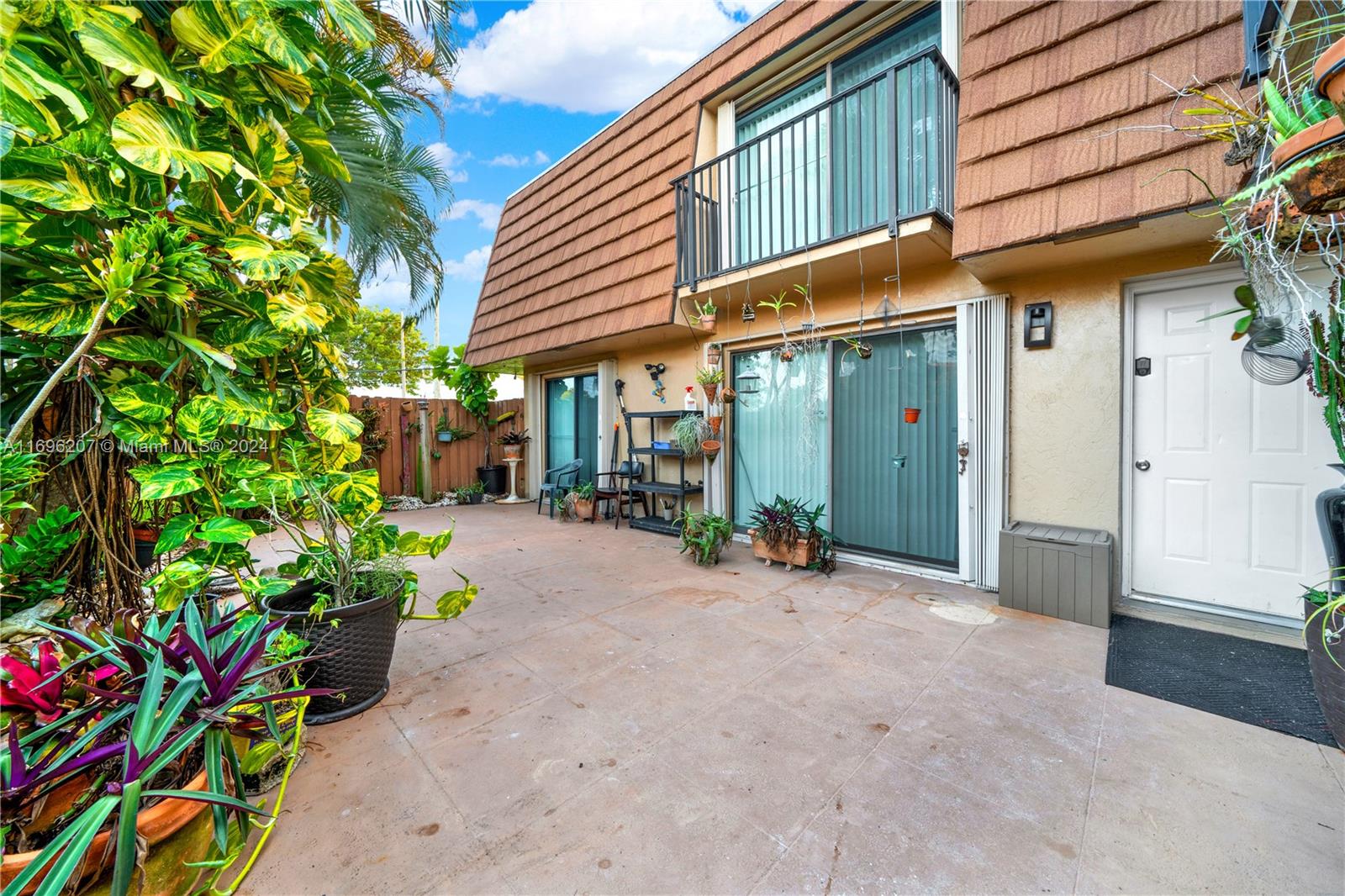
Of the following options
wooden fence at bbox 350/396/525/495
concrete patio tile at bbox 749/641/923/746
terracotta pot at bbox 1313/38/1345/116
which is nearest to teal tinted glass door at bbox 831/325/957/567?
concrete patio tile at bbox 749/641/923/746

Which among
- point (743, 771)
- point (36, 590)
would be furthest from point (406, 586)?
point (743, 771)

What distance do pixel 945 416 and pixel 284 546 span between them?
19.9ft

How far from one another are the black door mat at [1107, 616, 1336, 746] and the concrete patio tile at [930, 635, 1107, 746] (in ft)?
0.72

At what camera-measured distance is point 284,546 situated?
16.4ft

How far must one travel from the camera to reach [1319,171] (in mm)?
1135

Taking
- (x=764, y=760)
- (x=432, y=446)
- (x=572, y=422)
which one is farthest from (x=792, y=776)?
(x=432, y=446)

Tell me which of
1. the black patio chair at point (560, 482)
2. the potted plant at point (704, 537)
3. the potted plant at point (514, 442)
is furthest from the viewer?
the potted plant at point (514, 442)

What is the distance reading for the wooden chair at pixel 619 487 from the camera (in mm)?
5938

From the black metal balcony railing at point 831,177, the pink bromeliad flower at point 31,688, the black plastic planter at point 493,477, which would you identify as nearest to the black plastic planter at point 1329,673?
the black metal balcony railing at point 831,177

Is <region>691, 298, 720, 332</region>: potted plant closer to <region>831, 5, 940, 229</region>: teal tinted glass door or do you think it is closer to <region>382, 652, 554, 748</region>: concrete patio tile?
<region>831, 5, 940, 229</region>: teal tinted glass door

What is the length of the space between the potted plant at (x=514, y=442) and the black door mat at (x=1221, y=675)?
720 centimetres

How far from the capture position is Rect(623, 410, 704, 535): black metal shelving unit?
532cm

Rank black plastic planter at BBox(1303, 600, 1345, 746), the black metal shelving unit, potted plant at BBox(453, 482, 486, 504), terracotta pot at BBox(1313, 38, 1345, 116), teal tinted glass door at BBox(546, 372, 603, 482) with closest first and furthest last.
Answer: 1. terracotta pot at BBox(1313, 38, 1345, 116)
2. black plastic planter at BBox(1303, 600, 1345, 746)
3. the black metal shelving unit
4. teal tinted glass door at BBox(546, 372, 603, 482)
5. potted plant at BBox(453, 482, 486, 504)

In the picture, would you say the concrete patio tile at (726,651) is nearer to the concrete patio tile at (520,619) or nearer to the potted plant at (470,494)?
the concrete patio tile at (520,619)
